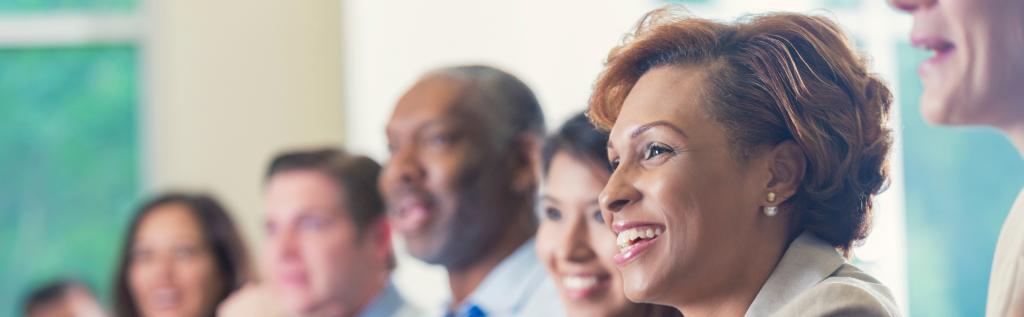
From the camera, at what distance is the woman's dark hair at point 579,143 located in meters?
2.08

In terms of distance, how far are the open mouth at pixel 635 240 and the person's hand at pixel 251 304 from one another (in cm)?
156

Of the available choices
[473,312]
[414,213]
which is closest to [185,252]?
[414,213]

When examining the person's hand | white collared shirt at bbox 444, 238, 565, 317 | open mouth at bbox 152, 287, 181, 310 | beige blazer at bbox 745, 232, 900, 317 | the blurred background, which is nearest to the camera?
beige blazer at bbox 745, 232, 900, 317

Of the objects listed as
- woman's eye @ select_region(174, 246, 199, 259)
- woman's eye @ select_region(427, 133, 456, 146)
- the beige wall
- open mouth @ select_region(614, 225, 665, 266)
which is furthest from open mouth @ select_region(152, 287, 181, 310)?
open mouth @ select_region(614, 225, 665, 266)

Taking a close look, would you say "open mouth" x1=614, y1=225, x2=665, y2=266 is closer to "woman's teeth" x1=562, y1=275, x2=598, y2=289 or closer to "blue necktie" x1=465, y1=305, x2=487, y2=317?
"woman's teeth" x1=562, y1=275, x2=598, y2=289

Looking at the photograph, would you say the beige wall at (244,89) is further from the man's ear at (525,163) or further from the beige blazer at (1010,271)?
the beige blazer at (1010,271)

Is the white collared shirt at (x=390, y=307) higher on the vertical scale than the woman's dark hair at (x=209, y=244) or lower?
higher

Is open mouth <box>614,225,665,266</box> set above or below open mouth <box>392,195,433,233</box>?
above

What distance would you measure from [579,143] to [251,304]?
1373 millimetres

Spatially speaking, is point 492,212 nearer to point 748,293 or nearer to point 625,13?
point 748,293

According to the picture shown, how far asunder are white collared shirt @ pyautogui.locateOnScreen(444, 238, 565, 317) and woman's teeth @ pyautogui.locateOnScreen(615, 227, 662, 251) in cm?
96

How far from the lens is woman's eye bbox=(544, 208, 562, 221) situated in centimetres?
217

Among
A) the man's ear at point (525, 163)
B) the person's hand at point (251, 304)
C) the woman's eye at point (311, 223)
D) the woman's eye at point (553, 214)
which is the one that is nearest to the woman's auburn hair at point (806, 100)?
the woman's eye at point (553, 214)

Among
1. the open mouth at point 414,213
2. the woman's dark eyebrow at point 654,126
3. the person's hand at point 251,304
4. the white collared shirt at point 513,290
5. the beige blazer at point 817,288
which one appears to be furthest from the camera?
the person's hand at point 251,304
